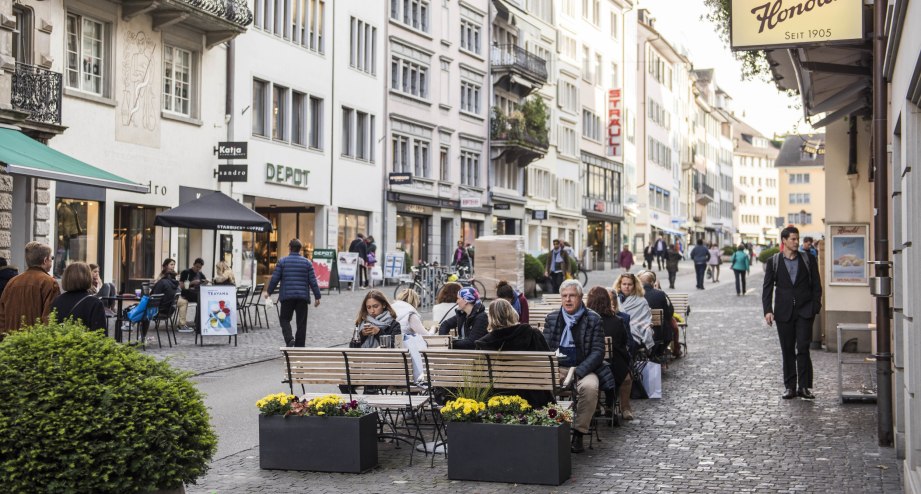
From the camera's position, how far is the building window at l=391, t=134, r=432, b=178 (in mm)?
43812

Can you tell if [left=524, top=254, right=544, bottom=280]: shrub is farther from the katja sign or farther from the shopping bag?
the katja sign

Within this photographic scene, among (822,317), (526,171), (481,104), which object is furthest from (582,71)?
(822,317)

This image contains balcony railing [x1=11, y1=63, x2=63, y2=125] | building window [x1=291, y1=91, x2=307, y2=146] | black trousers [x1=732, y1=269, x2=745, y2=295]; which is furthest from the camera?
building window [x1=291, y1=91, x2=307, y2=146]

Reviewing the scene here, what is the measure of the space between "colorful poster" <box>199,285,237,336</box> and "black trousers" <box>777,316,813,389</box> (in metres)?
9.73

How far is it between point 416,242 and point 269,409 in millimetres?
37232

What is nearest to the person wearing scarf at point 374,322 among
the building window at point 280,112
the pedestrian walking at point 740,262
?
the pedestrian walking at point 740,262

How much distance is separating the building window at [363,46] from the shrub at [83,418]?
34.6m

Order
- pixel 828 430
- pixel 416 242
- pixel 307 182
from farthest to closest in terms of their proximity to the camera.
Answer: pixel 416 242, pixel 307 182, pixel 828 430

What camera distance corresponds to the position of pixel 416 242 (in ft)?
151

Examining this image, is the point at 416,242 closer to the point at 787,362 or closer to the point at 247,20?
the point at 247,20

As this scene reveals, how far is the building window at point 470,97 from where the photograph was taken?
5006 cm

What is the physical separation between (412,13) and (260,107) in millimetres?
12398

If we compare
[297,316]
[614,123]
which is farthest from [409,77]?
[297,316]

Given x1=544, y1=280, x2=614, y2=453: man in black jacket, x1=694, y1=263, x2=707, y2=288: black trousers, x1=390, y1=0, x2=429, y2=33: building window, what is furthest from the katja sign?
x1=544, y1=280, x2=614, y2=453: man in black jacket
